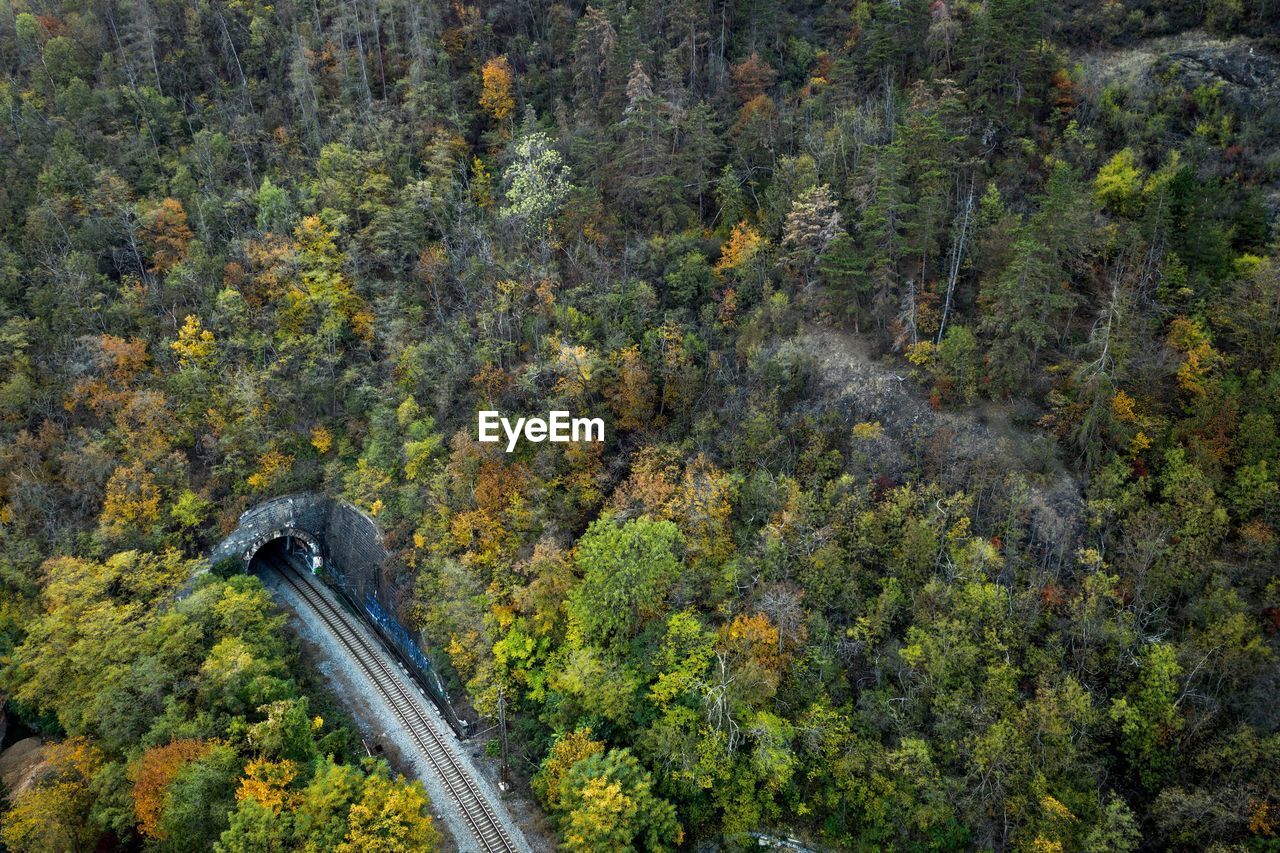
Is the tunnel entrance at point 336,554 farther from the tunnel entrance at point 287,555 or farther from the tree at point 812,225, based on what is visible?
the tree at point 812,225

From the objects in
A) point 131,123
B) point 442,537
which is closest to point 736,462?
point 442,537

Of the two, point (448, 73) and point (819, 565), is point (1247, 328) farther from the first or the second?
point (448, 73)

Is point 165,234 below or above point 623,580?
above

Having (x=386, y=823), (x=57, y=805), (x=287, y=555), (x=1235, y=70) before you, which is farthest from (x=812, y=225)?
(x=57, y=805)

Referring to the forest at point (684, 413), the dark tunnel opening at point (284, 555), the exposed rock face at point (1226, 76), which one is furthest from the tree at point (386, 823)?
the exposed rock face at point (1226, 76)

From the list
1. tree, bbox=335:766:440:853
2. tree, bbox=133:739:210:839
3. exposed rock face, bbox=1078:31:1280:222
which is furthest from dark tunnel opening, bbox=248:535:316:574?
exposed rock face, bbox=1078:31:1280:222

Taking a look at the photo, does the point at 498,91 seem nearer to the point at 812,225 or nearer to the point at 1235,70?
the point at 812,225

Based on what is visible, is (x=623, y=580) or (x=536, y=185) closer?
(x=623, y=580)
